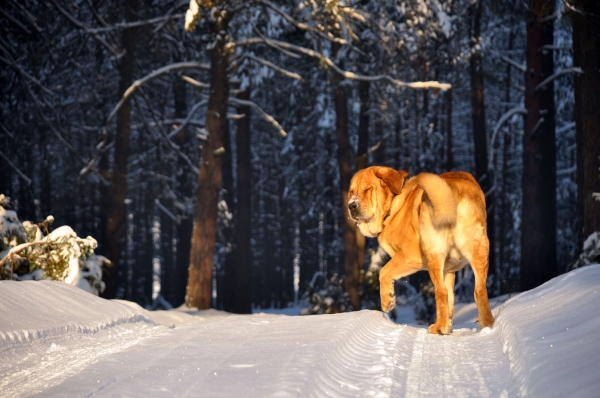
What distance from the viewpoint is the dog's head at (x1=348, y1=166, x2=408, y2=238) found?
21.2ft

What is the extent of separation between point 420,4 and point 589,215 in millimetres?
7343

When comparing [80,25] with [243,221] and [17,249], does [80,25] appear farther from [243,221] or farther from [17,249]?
[243,221]

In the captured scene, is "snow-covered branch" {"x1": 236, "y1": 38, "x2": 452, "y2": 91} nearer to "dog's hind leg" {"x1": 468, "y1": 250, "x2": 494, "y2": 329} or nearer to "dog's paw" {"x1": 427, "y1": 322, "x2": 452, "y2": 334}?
"dog's hind leg" {"x1": 468, "y1": 250, "x2": 494, "y2": 329}

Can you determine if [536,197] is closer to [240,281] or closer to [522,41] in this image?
[240,281]

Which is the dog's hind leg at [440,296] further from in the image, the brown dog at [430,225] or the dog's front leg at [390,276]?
the dog's front leg at [390,276]

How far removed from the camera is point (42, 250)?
9.24m

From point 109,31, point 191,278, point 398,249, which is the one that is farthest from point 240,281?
point 398,249

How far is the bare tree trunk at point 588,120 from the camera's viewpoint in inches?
429

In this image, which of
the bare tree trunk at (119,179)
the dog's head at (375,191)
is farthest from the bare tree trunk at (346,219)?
the dog's head at (375,191)

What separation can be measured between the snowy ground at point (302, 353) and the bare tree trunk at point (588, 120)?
17.8 ft

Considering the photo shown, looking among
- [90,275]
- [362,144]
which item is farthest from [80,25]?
[362,144]

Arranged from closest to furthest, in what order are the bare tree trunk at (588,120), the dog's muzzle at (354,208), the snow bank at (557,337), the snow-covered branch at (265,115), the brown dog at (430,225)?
the snow bank at (557,337)
the brown dog at (430,225)
the dog's muzzle at (354,208)
the bare tree trunk at (588,120)
the snow-covered branch at (265,115)

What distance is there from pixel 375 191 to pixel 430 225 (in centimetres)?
86

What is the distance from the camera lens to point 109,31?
16016 mm
